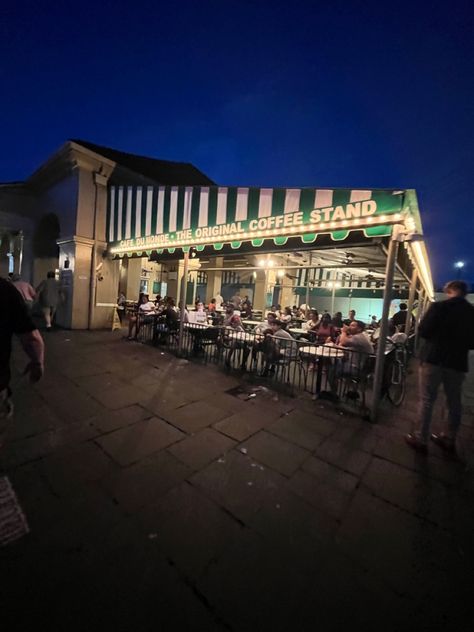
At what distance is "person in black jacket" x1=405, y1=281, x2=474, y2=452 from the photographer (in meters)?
3.28

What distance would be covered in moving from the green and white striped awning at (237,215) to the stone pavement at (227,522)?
3416mm

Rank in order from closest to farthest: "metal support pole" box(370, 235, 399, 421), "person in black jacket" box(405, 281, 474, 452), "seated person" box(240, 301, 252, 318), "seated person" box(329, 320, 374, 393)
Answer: "person in black jacket" box(405, 281, 474, 452) → "metal support pole" box(370, 235, 399, 421) → "seated person" box(329, 320, 374, 393) → "seated person" box(240, 301, 252, 318)

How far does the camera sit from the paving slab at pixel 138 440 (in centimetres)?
293

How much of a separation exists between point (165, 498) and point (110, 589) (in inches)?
30.7

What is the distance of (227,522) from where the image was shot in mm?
2139

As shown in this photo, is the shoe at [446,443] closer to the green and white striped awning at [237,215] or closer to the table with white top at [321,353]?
the table with white top at [321,353]

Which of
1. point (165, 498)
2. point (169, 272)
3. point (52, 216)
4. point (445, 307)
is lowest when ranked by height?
point (165, 498)

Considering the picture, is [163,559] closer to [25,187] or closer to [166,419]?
[166,419]

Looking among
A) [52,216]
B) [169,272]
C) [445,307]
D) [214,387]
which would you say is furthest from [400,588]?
[169,272]

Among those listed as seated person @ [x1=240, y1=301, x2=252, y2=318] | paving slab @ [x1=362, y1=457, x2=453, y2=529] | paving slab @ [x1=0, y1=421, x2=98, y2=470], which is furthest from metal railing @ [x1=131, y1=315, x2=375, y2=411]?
seated person @ [x1=240, y1=301, x2=252, y2=318]

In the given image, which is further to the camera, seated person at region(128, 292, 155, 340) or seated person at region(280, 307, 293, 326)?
seated person at region(280, 307, 293, 326)

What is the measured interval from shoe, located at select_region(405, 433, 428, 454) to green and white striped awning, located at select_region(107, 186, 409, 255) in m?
3.04

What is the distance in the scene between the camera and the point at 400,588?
67.4 inches

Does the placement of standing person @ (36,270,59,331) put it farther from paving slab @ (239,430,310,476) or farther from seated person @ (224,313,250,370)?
paving slab @ (239,430,310,476)
